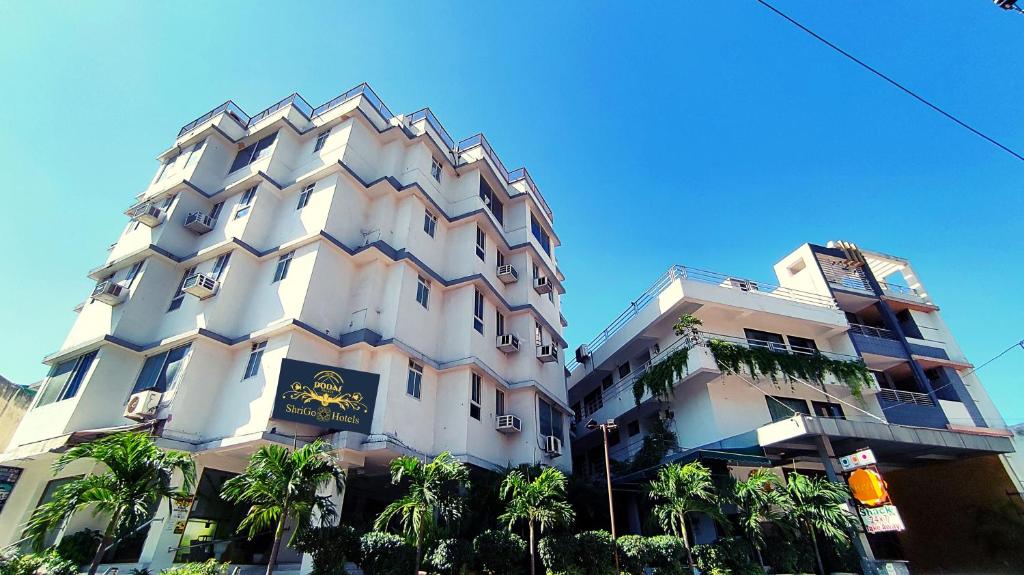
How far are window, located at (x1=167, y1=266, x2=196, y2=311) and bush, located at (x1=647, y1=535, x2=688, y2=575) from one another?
61.7ft

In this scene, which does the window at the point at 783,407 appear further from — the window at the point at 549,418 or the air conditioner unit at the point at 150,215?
the air conditioner unit at the point at 150,215

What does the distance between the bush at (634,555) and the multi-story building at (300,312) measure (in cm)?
551

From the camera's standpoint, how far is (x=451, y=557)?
12.0 m

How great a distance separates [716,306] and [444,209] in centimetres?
1320

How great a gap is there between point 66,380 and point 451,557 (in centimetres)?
1564

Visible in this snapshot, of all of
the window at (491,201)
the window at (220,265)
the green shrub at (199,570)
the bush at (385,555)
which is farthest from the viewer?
the window at (491,201)

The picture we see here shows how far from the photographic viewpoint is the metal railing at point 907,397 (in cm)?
2244

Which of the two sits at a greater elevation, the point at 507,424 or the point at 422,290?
the point at 422,290


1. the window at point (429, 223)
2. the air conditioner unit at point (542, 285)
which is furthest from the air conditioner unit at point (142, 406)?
the air conditioner unit at point (542, 285)

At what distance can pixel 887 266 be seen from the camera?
2853cm

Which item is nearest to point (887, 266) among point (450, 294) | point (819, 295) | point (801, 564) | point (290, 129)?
point (819, 295)

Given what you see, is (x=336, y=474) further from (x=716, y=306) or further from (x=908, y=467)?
(x=908, y=467)

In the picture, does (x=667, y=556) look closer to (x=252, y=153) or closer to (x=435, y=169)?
(x=435, y=169)

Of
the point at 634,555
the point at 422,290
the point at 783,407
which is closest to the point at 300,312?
the point at 422,290
